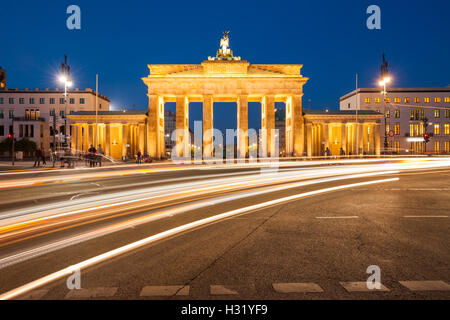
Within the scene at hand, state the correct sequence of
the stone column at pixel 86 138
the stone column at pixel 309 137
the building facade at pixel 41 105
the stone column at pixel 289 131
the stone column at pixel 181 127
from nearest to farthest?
the stone column at pixel 181 127 < the stone column at pixel 289 131 < the stone column at pixel 309 137 < the stone column at pixel 86 138 < the building facade at pixel 41 105

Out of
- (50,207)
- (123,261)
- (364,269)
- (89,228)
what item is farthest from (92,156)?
(364,269)

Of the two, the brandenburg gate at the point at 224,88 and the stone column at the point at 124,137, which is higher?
the brandenburg gate at the point at 224,88

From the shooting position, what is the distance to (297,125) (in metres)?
51.4

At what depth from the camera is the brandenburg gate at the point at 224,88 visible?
49.6m

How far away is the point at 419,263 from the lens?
486 cm

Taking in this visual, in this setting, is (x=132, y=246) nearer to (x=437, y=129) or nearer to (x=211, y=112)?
(x=211, y=112)

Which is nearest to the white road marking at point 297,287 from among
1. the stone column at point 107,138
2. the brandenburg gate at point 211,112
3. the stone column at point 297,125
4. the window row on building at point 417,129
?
the brandenburg gate at point 211,112

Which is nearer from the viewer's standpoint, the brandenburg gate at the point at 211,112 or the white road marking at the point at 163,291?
the white road marking at the point at 163,291

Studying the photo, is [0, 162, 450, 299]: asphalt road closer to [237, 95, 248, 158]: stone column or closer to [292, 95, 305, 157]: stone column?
[237, 95, 248, 158]: stone column

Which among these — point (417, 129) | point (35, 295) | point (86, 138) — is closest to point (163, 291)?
point (35, 295)

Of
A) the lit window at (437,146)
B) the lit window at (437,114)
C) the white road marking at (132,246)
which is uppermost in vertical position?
the lit window at (437,114)

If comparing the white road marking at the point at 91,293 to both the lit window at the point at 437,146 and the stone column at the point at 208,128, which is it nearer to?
the stone column at the point at 208,128

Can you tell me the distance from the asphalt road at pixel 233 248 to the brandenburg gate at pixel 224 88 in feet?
131

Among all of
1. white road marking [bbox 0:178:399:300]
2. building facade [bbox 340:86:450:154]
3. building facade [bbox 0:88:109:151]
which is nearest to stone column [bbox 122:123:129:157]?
building facade [bbox 0:88:109:151]
